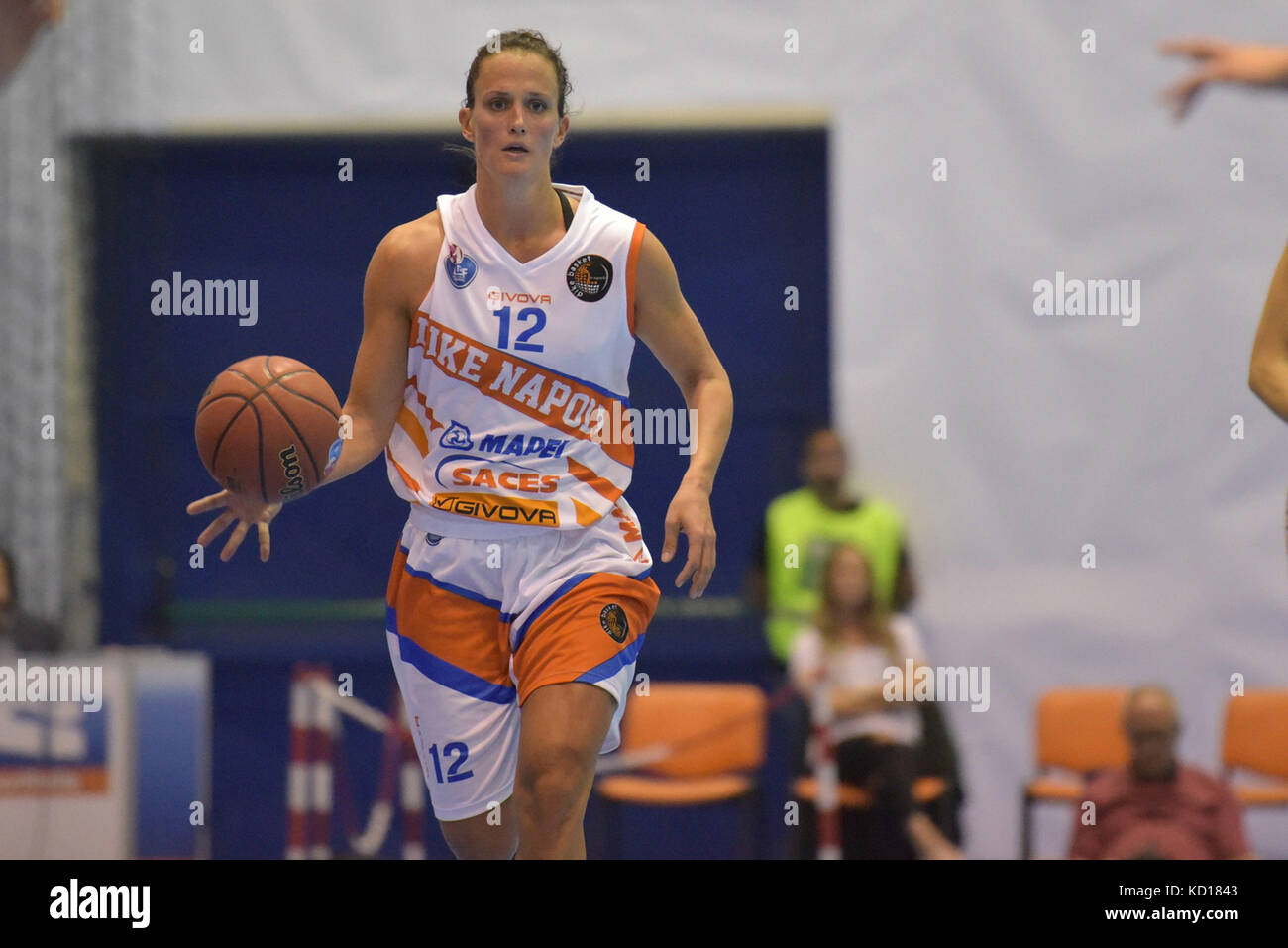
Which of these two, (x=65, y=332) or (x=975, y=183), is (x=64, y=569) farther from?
(x=975, y=183)

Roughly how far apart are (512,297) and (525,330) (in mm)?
84

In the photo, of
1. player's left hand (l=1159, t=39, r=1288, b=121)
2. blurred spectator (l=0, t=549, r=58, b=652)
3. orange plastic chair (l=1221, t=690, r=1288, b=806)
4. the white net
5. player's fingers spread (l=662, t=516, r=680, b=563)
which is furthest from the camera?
the white net

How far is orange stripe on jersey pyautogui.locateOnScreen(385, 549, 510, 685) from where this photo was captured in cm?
359

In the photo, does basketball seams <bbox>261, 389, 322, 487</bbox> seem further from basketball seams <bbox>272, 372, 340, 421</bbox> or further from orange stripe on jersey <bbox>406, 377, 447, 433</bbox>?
orange stripe on jersey <bbox>406, 377, 447, 433</bbox>

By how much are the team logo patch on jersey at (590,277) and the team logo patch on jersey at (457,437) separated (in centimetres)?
40

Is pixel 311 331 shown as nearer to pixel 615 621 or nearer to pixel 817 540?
pixel 817 540

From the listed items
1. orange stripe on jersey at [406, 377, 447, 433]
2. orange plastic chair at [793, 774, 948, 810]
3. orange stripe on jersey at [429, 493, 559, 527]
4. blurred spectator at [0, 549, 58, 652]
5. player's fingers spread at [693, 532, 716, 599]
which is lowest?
orange plastic chair at [793, 774, 948, 810]

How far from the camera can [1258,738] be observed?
6141 mm

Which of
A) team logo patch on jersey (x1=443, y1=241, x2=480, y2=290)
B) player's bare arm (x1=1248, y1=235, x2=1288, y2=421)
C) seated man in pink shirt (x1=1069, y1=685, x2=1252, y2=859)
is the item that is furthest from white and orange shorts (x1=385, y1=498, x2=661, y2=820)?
seated man in pink shirt (x1=1069, y1=685, x2=1252, y2=859)

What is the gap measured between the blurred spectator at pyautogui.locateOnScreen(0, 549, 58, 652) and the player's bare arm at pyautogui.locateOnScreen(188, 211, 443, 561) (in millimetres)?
3023

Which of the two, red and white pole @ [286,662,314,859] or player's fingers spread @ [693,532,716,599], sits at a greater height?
player's fingers spread @ [693,532,716,599]

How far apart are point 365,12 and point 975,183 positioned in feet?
9.09

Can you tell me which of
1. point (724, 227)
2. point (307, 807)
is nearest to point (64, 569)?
point (307, 807)

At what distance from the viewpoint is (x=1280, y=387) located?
3.36 m
